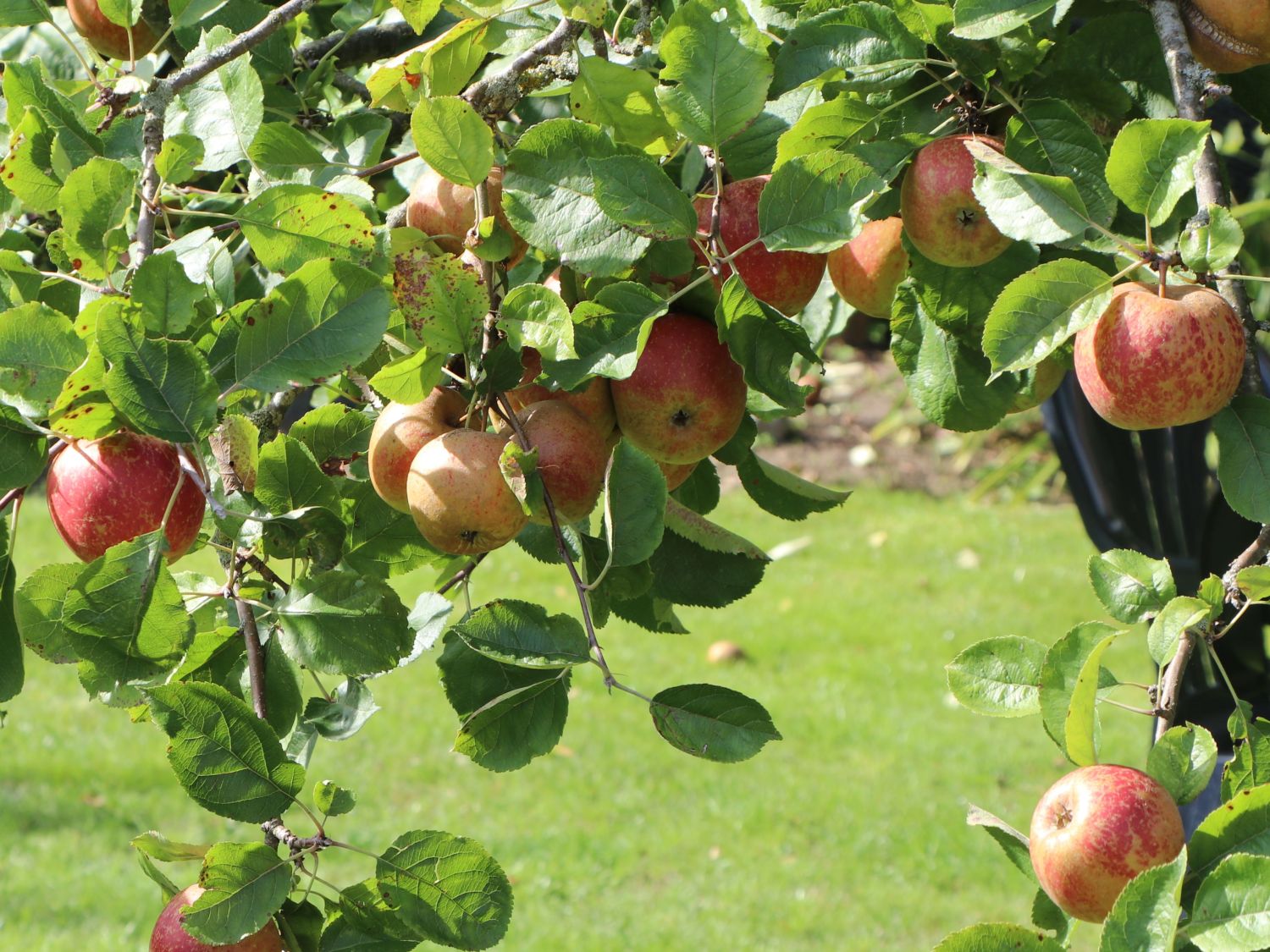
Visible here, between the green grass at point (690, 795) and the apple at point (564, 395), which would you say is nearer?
the apple at point (564, 395)

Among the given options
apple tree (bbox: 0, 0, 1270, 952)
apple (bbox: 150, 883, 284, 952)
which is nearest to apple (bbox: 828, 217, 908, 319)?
apple tree (bbox: 0, 0, 1270, 952)

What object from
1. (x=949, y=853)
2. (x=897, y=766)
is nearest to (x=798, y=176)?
(x=949, y=853)

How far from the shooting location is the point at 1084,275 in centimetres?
77

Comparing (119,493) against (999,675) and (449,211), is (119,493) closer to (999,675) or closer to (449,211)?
(449,211)

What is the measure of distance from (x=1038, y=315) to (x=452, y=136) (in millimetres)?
362

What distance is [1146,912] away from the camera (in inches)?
24.4

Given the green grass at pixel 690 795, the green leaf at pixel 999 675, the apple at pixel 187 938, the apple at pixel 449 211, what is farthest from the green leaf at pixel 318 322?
the green grass at pixel 690 795

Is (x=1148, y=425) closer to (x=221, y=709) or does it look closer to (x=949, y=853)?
(x=221, y=709)

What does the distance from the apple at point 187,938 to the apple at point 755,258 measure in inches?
19.5

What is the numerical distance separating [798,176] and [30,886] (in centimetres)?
301

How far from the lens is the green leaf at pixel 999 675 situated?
33.0 inches

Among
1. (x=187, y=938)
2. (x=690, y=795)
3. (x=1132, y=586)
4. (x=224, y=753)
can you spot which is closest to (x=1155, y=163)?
(x=1132, y=586)

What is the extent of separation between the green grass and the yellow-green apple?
1918 millimetres

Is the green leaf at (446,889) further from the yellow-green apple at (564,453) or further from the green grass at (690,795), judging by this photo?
the green grass at (690,795)
